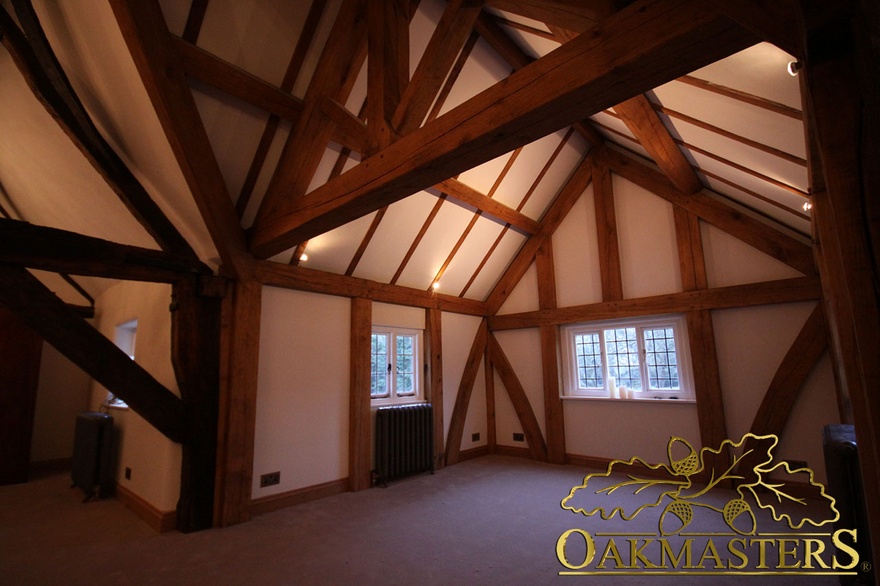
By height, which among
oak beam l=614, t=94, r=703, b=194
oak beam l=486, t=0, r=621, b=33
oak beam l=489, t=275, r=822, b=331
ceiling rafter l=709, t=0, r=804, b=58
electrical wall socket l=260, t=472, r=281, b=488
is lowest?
electrical wall socket l=260, t=472, r=281, b=488

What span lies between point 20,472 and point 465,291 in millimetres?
6020

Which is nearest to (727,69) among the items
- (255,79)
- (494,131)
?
(494,131)

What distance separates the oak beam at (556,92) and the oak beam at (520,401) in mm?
4101

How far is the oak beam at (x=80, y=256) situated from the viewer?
2785mm

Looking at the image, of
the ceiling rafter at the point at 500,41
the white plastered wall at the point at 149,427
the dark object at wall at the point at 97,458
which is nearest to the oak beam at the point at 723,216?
the ceiling rafter at the point at 500,41

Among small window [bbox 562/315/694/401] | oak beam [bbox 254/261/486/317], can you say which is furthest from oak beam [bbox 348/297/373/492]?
small window [bbox 562/315/694/401]

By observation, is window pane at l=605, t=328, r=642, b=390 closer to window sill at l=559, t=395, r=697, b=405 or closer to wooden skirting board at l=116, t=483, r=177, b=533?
window sill at l=559, t=395, r=697, b=405

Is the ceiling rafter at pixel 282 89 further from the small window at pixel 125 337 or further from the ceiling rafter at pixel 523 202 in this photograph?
the ceiling rafter at pixel 523 202

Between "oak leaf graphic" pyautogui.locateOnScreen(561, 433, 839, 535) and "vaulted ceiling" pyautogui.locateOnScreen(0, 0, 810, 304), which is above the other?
"vaulted ceiling" pyautogui.locateOnScreen(0, 0, 810, 304)

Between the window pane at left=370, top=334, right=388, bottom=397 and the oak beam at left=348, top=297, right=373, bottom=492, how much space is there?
25 centimetres

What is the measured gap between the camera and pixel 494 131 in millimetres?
1994

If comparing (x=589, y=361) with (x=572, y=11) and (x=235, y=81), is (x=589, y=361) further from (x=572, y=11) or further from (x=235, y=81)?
(x=235, y=81)

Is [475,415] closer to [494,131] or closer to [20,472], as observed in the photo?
[494,131]

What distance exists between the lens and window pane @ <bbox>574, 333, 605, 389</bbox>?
5574 millimetres
